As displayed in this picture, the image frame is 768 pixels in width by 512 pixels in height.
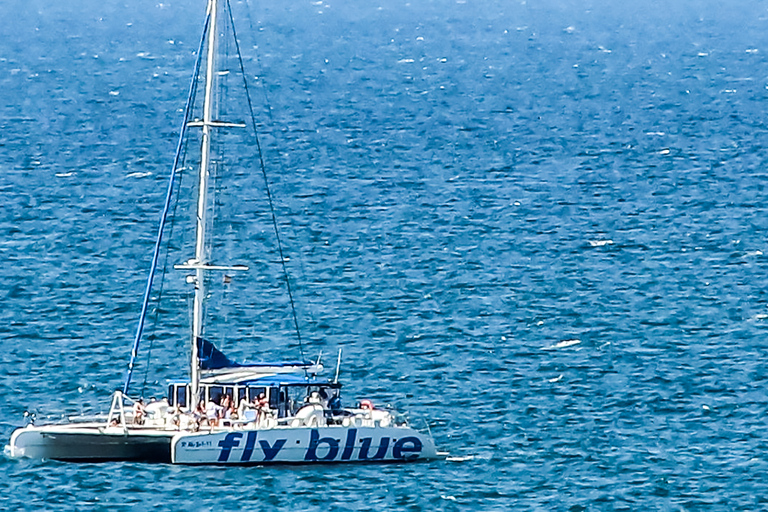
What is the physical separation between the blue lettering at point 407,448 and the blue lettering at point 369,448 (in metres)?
0.38

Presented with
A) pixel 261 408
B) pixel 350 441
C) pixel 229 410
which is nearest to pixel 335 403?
pixel 350 441

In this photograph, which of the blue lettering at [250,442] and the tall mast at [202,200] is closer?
the blue lettering at [250,442]

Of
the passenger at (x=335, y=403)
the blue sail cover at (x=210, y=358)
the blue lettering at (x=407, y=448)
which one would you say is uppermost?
the blue sail cover at (x=210, y=358)

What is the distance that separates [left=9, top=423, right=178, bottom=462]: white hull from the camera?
75.4 metres

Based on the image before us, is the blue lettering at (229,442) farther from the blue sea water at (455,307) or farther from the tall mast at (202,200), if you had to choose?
the tall mast at (202,200)

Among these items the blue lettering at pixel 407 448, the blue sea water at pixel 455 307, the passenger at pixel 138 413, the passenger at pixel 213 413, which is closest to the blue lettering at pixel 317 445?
the blue sea water at pixel 455 307

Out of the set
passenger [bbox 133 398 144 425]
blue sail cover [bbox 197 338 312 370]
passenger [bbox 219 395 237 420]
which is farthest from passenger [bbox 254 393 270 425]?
passenger [bbox 133 398 144 425]

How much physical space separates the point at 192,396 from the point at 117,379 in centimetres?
1176

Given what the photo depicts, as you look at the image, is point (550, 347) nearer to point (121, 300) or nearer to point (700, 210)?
point (121, 300)

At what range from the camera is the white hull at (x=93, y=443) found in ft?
247

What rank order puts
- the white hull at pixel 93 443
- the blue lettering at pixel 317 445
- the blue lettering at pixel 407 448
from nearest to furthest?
the white hull at pixel 93 443 → the blue lettering at pixel 317 445 → the blue lettering at pixel 407 448

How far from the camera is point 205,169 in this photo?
251 ft

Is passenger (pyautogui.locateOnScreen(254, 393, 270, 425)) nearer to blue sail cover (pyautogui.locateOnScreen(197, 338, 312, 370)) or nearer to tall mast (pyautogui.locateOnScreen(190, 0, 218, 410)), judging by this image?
blue sail cover (pyautogui.locateOnScreen(197, 338, 312, 370))

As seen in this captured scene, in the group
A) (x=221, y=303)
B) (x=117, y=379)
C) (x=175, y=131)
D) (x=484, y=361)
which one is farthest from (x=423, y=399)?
(x=175, y=131)
